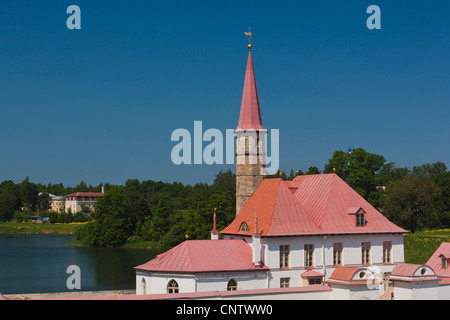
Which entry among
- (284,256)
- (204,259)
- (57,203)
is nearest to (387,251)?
(284,256)

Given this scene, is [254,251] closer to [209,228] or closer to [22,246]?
[209,228]

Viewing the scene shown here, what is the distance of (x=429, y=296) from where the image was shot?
2555cm

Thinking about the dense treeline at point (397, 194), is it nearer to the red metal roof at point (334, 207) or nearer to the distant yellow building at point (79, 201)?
the red metal roof at point (334, 207)

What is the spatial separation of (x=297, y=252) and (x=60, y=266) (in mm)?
37983

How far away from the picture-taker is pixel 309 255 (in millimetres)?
34656

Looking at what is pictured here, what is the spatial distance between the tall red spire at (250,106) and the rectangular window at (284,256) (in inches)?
478

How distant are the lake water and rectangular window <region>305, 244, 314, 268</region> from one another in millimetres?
20613

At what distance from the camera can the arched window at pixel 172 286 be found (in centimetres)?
3081

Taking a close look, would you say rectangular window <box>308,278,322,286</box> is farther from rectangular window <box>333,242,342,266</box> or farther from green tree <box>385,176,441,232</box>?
green tree <box>385,176,441,232</box>

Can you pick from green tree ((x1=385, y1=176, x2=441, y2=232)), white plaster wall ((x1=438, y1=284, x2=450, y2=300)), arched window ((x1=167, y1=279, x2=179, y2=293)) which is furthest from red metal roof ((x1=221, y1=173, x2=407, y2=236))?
green tree ((x1=385, y1=176, x2=441, y2=232))

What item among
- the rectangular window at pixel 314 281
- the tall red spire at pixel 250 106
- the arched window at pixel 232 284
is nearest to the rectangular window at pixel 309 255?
the rectangular window at pixel 314 281

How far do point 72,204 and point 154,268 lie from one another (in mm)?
158246

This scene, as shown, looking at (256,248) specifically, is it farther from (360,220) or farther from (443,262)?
(443,262)
